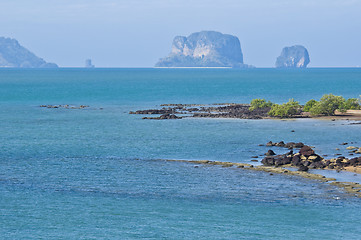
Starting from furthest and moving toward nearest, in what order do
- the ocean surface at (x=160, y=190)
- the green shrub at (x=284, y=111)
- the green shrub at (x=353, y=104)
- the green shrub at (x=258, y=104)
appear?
the green shrub at (x=258, y=104)
the green shrub at (x=353, y=104)
the green shrub at (x=284, y=111)
the ocean surface at (x=160, y=190)

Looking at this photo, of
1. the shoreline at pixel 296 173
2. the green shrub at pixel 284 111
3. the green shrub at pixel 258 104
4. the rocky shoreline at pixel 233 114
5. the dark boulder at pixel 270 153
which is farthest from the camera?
the green shrub at pixel 258 104

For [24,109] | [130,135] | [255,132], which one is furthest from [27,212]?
[24,109]

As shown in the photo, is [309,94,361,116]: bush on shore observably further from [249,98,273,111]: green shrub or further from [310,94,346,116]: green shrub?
[249,98,273,111]: green shrub

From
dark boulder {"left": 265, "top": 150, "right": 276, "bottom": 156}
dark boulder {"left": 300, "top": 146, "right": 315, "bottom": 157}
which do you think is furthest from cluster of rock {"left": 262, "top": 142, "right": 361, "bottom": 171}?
dark boulder {"left": 265, "top": 150, "right": 276, "bottom": 156}

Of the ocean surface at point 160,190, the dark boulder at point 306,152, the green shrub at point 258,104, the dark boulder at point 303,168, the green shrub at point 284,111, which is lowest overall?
the ocean surface at point 160,190

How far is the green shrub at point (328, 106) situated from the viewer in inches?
3942

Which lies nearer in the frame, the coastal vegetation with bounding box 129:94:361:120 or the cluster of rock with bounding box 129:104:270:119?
the coastal vegetation with bounding box 129:94:361:120

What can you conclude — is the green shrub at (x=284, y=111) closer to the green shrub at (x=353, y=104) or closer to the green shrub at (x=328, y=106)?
the green shrub at (x=328, y=106)

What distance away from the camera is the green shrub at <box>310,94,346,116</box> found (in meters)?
100

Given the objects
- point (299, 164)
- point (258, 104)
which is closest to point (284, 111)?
point (258, 104)

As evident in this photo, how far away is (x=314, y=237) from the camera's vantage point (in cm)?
3538

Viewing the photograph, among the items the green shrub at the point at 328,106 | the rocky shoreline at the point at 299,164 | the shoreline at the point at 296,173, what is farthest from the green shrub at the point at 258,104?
the shoreline at the point at 296,173

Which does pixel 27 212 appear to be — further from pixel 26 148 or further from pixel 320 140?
pixel 320 140

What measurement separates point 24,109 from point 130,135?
170ft
